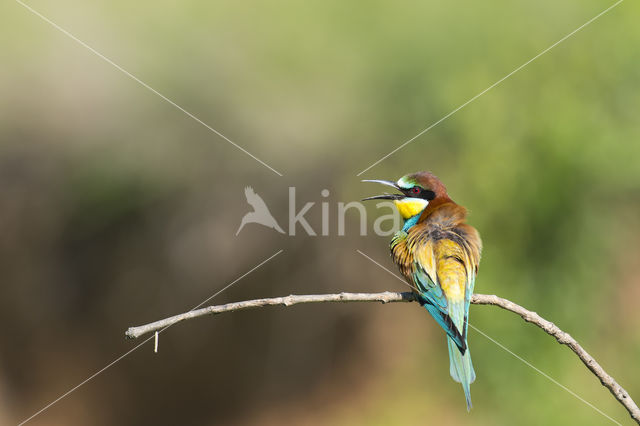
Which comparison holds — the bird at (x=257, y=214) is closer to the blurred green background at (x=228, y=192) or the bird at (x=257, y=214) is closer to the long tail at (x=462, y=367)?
the blurred green background at (x=228, y=192)

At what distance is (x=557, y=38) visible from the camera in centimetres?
536

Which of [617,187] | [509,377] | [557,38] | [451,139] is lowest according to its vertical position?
[509,377]

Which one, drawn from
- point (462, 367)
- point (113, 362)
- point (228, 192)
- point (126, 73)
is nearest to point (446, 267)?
point (462, 367)

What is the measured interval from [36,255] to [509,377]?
4207 millimetres

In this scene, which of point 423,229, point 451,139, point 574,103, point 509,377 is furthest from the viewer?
point 451,139

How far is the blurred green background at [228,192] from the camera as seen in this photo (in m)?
5.08

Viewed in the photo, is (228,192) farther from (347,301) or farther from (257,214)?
(347,301)

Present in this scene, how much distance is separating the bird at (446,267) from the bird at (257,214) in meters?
3.25

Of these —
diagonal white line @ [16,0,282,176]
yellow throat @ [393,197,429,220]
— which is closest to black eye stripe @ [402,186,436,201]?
yellow throat @ [393,197,429,220]

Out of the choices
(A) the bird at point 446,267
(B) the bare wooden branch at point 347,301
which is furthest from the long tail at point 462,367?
(B) the bare wooden branch at point 347,301

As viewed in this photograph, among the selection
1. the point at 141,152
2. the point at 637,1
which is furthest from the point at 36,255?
the point at 637,1

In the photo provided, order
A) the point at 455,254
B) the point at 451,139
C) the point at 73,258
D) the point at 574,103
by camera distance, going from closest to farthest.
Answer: the point at 455,254 → the point at 574,103 → the point at 451,139 → the point at 73,258

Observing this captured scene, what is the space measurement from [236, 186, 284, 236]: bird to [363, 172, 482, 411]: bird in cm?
325

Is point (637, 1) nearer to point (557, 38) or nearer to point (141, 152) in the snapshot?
point (557, 38)
